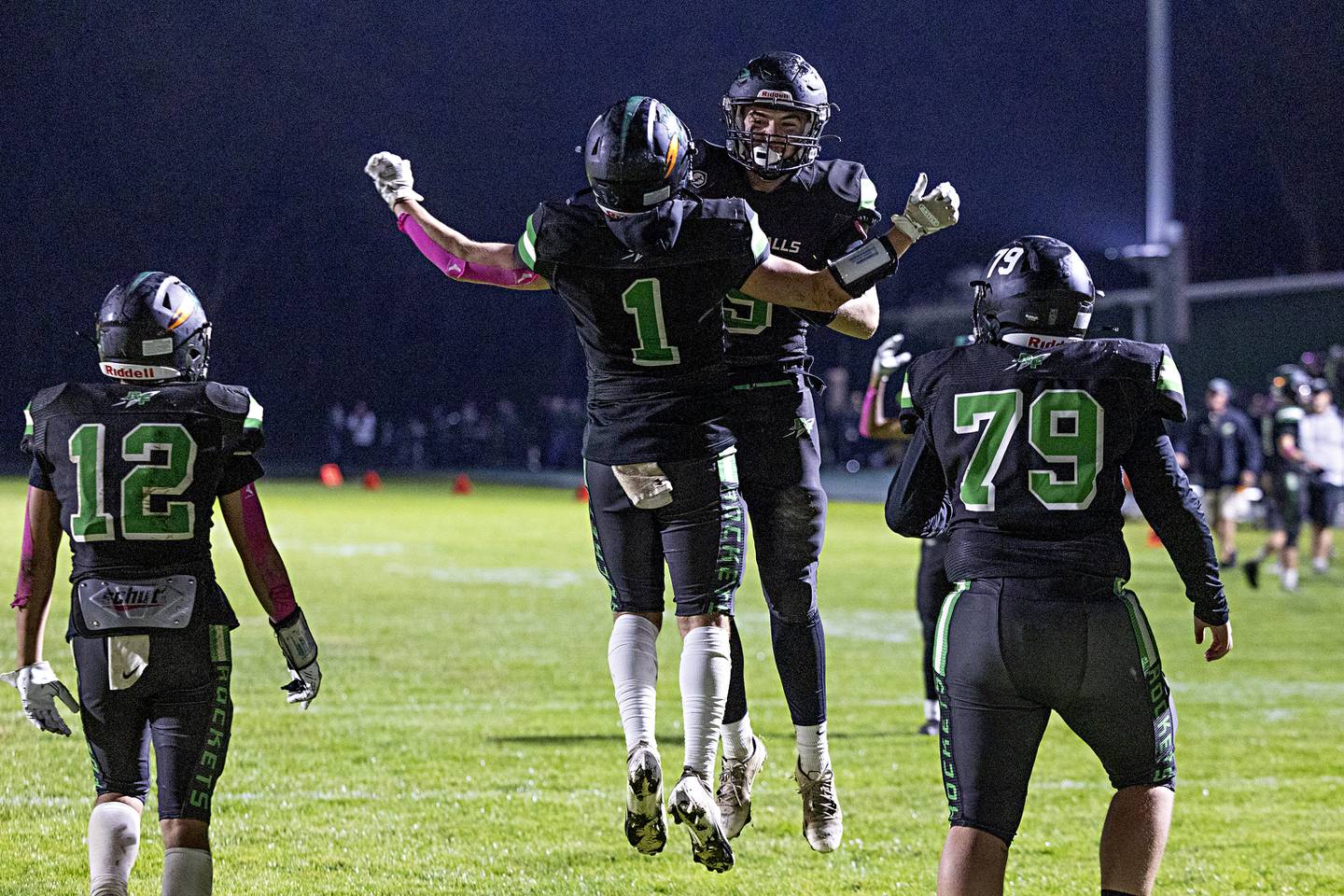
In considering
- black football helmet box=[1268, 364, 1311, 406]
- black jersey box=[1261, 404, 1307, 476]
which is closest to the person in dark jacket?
black jersey box=[1261, 404, 1307, 476]

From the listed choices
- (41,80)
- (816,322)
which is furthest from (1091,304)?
(41,80)

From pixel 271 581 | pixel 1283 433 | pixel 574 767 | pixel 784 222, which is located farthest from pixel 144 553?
pixel 1283 433

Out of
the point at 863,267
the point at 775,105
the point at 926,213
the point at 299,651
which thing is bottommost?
the point at 299,651

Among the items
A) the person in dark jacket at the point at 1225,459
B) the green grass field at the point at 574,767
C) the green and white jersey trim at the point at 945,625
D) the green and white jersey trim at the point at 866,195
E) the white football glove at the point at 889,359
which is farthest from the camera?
the person in dark jacket at the point at 1225,459

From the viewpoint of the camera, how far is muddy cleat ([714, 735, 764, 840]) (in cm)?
488

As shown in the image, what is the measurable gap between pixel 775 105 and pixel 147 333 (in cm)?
195

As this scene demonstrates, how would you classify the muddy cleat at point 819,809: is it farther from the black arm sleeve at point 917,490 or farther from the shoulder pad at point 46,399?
the shoulder pad at point 46,399

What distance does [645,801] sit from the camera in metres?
4.06

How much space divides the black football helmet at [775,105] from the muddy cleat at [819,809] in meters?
1.89

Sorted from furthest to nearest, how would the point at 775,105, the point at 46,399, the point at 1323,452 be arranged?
the point at 1323,452
the point at 775,105
the point at 46,399

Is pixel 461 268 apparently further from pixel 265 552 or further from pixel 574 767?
pixel 574 767

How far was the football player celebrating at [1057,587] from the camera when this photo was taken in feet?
12.2

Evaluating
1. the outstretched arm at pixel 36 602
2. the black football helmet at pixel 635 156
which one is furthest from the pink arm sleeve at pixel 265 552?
the black football helmet at pixel 635 156

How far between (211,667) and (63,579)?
1121cm
